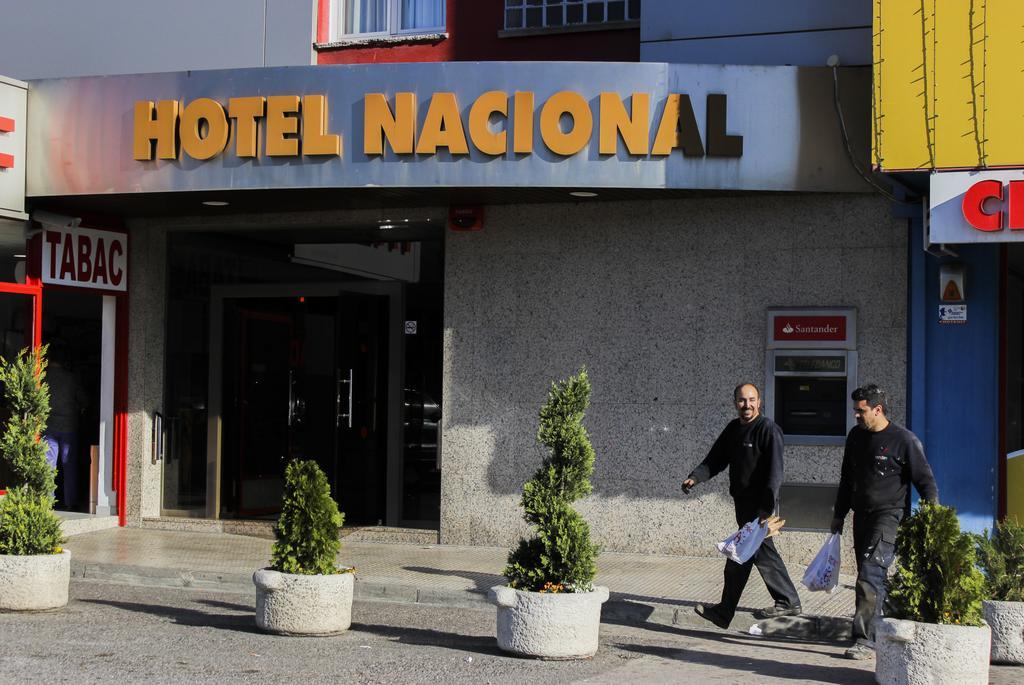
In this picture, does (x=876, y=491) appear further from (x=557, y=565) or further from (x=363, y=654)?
(x=363, y=654)

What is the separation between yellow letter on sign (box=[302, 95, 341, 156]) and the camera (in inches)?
464

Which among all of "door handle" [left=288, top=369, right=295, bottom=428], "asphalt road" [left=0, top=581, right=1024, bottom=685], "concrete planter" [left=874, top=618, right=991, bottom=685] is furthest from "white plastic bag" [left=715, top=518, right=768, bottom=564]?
"door handle" [left=288, top=369, right=295, bottom=428]

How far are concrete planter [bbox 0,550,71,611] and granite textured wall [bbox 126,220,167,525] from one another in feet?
16.6

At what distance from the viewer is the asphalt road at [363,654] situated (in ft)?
24.3

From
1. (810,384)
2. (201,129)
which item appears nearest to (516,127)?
(201,129)

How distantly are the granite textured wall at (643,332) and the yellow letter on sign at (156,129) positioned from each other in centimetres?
287

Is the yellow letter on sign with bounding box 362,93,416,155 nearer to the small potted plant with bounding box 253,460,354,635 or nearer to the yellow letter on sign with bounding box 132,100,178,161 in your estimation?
the yellow letter on sign with bounding box 132,100,178,161

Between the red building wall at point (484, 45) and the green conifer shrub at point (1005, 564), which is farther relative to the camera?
the red building wall at point (484, 45)

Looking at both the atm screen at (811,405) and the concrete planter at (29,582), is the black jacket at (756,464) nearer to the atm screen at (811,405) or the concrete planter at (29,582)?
the atm screen at (811,405)

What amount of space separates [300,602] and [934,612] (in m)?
3.86

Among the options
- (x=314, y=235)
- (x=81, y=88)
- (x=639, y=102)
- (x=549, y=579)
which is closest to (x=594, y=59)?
(x=639, y=102)

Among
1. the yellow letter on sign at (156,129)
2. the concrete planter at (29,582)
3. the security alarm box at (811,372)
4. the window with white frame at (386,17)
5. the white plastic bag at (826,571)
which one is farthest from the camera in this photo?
the window with white frame at (386,17)

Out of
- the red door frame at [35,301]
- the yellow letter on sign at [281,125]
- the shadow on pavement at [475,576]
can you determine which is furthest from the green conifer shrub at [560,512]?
the red door frame at [35,301]

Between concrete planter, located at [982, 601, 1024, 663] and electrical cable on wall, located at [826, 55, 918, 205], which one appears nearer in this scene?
concrete planter, located at [982, 601, 1024, 663]
